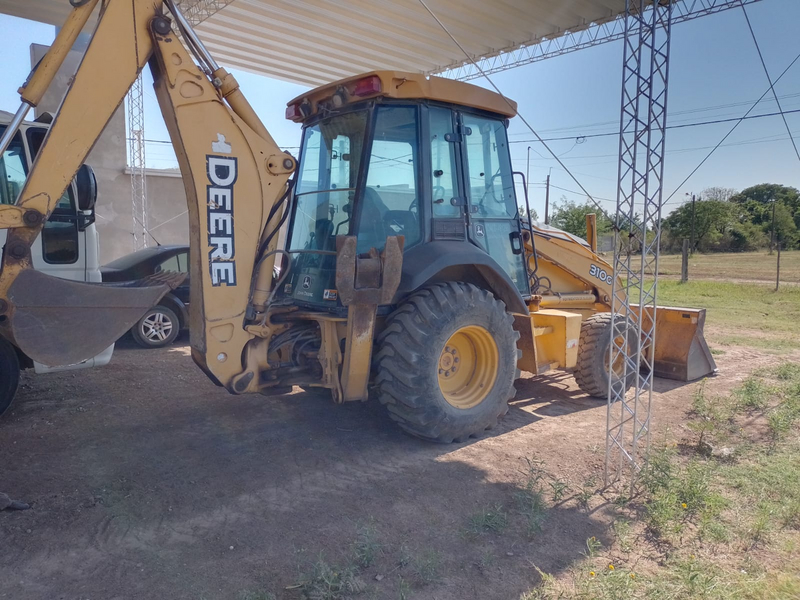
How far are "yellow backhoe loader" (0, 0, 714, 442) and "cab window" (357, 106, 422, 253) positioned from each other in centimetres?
1

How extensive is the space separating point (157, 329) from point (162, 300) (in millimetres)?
445

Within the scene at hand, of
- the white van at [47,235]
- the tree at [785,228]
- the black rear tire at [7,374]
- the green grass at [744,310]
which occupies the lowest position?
the green grass at [744,310]

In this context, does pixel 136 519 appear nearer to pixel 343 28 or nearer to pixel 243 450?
pixel 243 450

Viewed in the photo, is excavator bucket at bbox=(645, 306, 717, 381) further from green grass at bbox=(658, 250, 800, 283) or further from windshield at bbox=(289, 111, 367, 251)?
green grass at bbox=(658, 250, 800, 283)

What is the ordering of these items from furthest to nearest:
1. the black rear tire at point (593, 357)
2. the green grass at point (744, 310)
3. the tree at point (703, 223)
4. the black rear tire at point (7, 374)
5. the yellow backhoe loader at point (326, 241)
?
the tree at point (703, 223), the green grass at point (744, 310), the black rear tire at point (593, 357), the black rear tire at point (7, 374), the yellow backhoe loader at point (326, 241)

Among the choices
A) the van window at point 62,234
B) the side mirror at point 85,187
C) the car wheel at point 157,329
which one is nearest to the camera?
the side mirror at point 85,187

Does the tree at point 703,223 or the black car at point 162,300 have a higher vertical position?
the tree at point 703,223

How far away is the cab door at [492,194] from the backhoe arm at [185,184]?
5.50 feet

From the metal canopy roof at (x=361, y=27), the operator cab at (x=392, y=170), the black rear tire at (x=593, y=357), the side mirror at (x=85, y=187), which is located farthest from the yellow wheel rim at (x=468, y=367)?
the metal canopy roof at (x=361, y=27)

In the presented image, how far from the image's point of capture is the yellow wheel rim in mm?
5098

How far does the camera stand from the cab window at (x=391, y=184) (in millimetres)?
4707

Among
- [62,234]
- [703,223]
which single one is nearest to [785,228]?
[703,223]

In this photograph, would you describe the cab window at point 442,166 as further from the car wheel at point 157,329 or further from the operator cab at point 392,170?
the car wheel at point 157,329

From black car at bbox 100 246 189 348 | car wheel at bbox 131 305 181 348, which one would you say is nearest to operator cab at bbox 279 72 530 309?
black car at bbox 100 246 189 348
